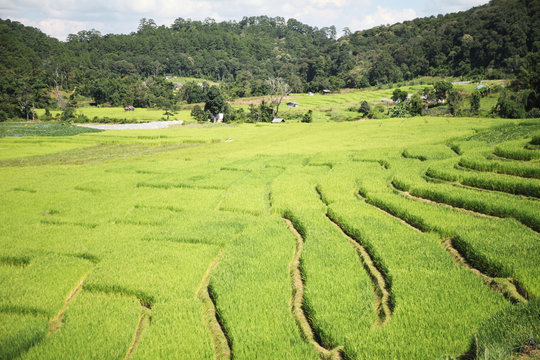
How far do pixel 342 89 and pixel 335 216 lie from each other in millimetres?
111269

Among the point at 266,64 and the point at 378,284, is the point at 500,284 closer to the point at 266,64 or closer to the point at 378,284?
the point at 378,284

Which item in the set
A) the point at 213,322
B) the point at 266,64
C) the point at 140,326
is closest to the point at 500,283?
the point at 213,322

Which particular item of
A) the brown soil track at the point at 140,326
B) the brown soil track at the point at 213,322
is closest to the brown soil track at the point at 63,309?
the brown soil track at the point at 140,326

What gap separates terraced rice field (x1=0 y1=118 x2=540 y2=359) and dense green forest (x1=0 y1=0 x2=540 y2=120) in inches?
1471

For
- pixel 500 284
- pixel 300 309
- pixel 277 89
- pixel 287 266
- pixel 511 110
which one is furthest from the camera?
pixel 277 89

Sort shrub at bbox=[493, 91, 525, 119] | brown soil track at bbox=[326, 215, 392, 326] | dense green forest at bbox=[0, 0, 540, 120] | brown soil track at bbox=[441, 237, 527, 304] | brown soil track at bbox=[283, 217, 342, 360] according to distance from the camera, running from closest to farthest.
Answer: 1. brown soil track at bbox=[283, 217, 342, 360]
2. brown soil track at bbox=[441, 237, 527, 304]
3. brown soil track at bbox=[326, 215, 392, 326]
4. shrub at bbox=[493, 91, 525, 119]
5. dense green forest at bbox=[0, 0, 540, 120]

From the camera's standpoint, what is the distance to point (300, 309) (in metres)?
5.38

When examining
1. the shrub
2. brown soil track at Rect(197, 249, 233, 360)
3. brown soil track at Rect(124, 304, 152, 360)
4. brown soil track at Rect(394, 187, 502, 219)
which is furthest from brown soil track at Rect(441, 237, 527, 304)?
the shrub

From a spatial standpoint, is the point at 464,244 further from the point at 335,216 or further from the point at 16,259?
the point at 16,259

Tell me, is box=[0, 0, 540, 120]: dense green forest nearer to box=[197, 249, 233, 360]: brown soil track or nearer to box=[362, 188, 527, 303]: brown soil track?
box=[362, 188, 527, 303]: brown soil track

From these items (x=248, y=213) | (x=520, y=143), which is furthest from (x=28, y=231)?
(x=520, y=143)

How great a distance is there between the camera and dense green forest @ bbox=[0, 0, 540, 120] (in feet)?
273

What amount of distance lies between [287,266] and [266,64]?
181 metres

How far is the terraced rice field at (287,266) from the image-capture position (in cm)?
446
